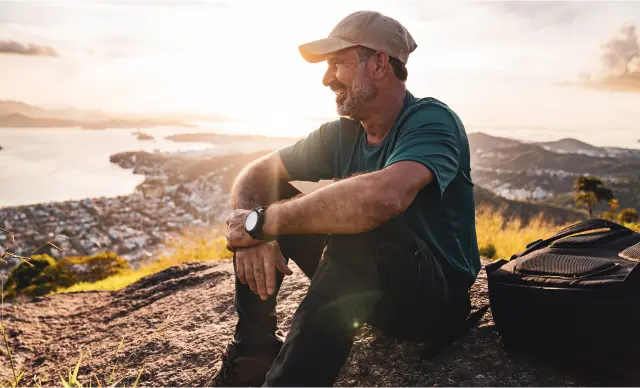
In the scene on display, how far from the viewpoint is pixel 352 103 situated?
8.61 feet

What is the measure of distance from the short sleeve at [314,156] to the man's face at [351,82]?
1.21 ft

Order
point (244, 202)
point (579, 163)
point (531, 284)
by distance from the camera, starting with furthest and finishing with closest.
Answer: point (579, 163) < point (244, 202) < point (531, 284)

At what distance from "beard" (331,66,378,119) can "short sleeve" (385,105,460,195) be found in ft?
1.32

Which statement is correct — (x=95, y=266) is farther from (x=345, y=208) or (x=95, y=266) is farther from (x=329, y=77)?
(x=345, y=208)

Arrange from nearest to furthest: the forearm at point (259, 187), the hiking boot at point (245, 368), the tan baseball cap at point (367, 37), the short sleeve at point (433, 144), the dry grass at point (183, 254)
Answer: the short sleeve at point (433, 144), the hiking boot at point (245, 368), the tan baseball cap at point (367, 37), the forearm at point (259, 187), the dry grass at point (183, 254)

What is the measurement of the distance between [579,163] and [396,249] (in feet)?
570

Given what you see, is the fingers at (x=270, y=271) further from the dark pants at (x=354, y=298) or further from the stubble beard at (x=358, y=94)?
the stubble beard at (x=358, y=94)

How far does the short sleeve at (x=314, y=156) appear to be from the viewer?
305 cm

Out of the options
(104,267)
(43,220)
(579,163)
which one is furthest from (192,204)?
(579,163)

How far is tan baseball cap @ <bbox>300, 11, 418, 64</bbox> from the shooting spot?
2525 mm

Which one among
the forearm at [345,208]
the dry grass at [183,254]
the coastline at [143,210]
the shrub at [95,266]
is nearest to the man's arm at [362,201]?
the forearm at [345,208]

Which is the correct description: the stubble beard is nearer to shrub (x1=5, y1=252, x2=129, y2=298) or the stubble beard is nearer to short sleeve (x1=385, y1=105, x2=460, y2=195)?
short sleeve (x1=385, y1=105, x2=460, y2=195)

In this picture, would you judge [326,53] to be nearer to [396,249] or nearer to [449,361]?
[396,249]

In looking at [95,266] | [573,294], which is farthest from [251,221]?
[95,266]
